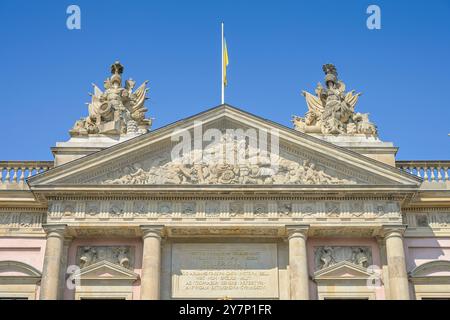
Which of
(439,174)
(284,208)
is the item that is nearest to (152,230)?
(284,208)

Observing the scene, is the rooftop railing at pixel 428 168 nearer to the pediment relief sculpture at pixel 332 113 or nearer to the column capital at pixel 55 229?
the pediment relief sculpture at pixel 332 113

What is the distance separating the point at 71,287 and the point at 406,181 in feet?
41.0

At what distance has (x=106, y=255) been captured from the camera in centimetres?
2458

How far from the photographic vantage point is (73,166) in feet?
80.5

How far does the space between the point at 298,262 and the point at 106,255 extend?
22.7 ft

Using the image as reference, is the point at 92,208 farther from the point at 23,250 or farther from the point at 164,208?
the point at 23,250

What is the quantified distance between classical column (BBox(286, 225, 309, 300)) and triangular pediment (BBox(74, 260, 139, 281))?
5.49m

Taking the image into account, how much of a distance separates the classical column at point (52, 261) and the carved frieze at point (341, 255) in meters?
9.09

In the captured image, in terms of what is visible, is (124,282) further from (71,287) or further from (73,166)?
(73,166)

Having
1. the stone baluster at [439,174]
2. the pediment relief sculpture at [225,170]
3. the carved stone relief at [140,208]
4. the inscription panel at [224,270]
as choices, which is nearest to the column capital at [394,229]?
the pediment relief sculpture at [225,170]

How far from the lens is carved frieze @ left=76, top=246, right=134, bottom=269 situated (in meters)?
24.4

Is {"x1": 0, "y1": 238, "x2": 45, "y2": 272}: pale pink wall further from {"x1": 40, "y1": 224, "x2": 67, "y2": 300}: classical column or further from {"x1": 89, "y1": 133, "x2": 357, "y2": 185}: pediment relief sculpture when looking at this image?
{"x1": 89, "y1": 133, "x2": 357, "y2": 185}: pediment relief sculpture

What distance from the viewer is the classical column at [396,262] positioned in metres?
23.1

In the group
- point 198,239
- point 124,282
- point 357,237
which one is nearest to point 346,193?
point 357,237
